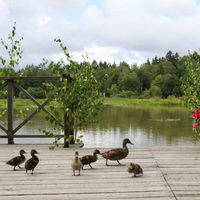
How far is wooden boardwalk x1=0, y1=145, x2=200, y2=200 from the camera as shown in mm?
4629

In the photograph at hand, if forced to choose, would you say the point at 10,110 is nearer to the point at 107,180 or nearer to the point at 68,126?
the point at 68,126

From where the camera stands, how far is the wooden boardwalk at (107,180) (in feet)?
15.2

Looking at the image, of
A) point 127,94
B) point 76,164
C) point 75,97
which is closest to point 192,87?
point 75,97

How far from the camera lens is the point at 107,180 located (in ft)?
17.4

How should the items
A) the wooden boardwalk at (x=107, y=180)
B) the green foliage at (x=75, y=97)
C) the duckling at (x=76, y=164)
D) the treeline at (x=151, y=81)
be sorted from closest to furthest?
the wooden boardwalk at (x=107, y=180) → the duckling at (x=76, y=164) → the green foliage at (x=75, y=97) → the treeline at (x=151, y=81)

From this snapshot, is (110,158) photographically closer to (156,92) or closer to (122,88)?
(156,92)

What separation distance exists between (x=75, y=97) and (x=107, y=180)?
3093 millimetres

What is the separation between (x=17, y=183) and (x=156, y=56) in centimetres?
11010

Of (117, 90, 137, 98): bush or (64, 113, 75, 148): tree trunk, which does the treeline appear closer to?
(117, 90, 137, 98): bush

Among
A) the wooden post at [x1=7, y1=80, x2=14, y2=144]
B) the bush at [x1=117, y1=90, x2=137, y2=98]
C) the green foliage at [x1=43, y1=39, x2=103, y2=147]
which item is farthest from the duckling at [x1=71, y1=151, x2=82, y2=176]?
the bush at [x1=117, y1=90, x2=137, y2=98]

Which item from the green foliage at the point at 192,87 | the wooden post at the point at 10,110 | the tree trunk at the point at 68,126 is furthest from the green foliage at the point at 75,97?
the green foliage at the point at 192,87

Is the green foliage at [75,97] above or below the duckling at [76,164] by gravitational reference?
above

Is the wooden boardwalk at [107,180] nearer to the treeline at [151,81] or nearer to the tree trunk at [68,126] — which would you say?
the tree trunk at [68,126]

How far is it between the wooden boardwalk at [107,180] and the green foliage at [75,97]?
47.7 inches
